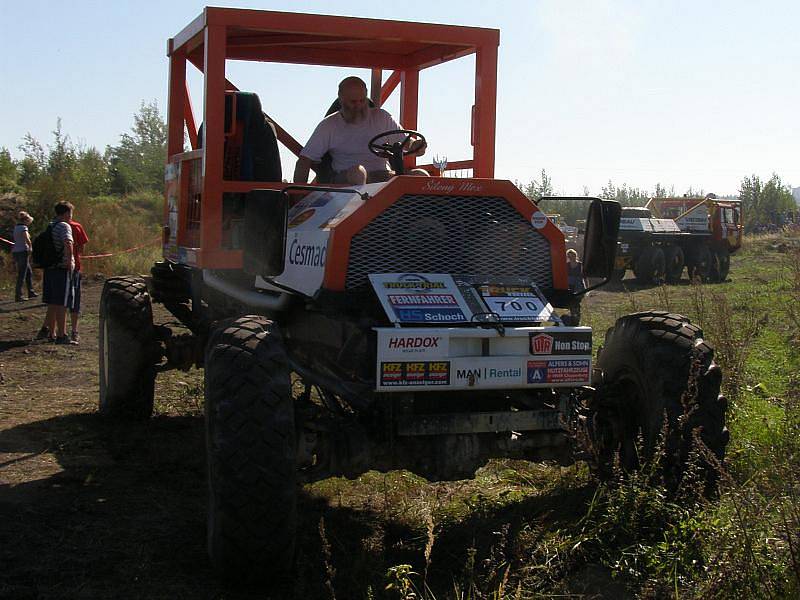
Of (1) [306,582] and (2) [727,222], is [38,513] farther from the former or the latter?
(2) [727,222]

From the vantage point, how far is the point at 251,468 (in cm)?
384

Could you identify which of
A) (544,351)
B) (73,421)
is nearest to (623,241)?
(73,421)

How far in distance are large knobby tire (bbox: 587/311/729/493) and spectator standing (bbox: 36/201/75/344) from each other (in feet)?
26.7

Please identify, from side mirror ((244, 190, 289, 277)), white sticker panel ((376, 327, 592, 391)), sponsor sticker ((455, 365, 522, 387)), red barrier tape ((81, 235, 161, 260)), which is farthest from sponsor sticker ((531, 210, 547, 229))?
red barrier tape ((81, 235, 161, 260))

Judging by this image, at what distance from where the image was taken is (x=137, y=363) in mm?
6883

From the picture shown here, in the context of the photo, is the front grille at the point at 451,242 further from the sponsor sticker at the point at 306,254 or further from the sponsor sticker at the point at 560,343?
the sponsor sticker at the point at 560,343

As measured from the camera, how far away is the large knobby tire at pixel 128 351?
22.5 ft

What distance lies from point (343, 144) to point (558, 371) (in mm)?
2550

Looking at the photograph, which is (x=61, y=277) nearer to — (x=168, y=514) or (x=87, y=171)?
(x=168, y=514)

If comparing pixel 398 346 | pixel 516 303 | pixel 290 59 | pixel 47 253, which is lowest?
pixel 398 346

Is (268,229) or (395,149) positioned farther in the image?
(395,149)

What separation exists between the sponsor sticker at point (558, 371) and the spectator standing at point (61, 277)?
27.3 ft

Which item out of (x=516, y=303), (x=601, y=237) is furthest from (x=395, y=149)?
(x=516, y=303)

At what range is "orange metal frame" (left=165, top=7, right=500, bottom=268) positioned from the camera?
5.78m
